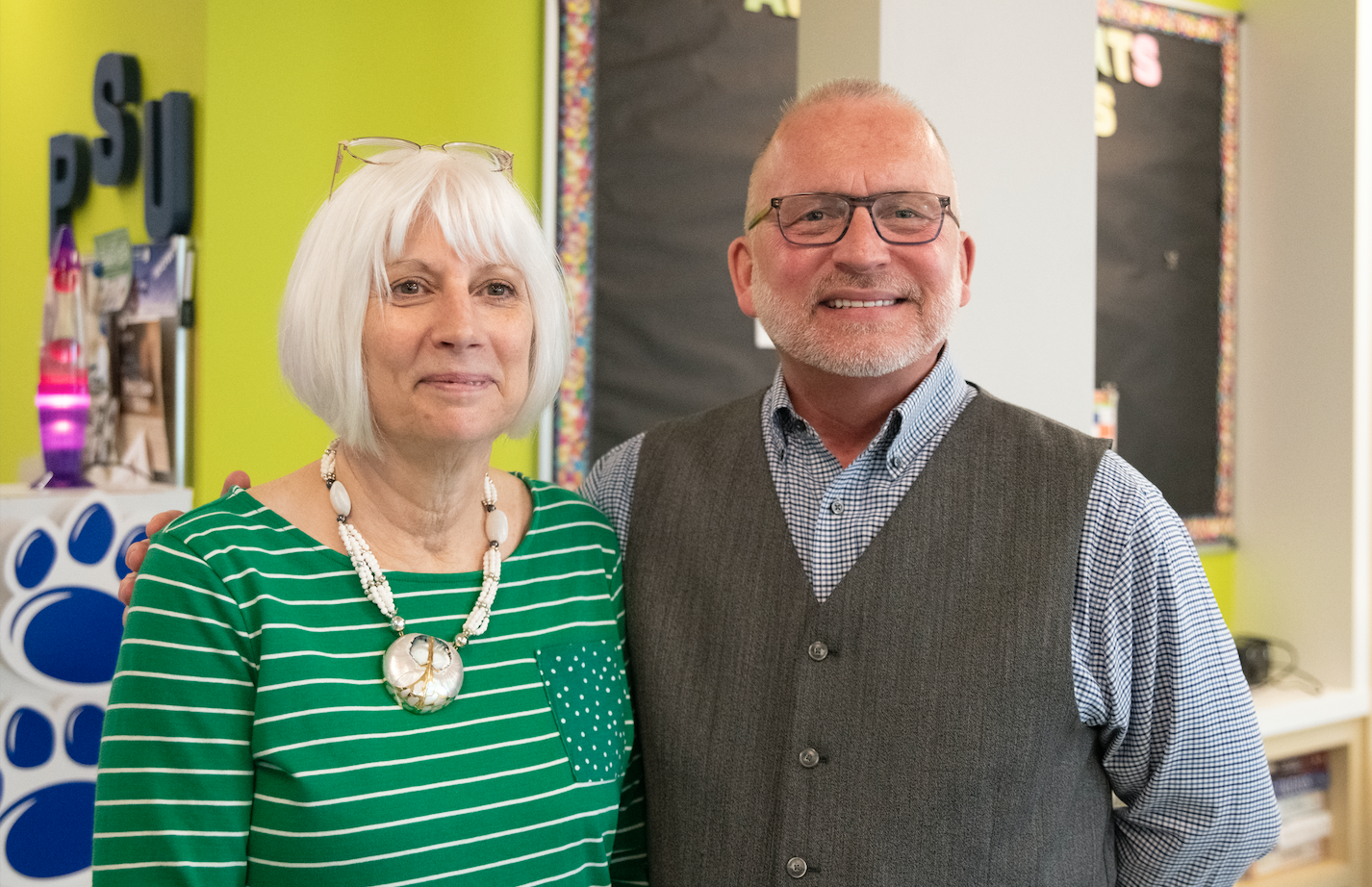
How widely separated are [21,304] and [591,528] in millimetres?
2757

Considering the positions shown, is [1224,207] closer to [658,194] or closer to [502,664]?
[658,194]

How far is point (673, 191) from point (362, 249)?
1.71 meters

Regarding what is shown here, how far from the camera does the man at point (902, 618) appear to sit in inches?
51.2

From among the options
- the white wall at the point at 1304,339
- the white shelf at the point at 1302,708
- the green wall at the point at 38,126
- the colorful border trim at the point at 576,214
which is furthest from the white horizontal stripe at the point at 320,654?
the white wall at the point at 1304,339

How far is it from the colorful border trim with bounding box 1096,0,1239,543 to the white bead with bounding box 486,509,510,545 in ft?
9.09

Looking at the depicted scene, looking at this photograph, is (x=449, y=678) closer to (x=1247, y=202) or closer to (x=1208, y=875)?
(x=1208, y=875)

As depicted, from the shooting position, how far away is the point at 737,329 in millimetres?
2957

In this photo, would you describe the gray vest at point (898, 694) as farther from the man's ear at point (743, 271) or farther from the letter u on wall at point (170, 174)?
the letter u on wall at point (170, 174)

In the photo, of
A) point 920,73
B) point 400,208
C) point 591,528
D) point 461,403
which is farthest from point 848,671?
point 920,73

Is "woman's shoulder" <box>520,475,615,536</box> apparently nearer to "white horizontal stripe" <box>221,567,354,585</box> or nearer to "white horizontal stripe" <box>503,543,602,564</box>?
"white horizontal stripe" <box>503,543,602,564</box>

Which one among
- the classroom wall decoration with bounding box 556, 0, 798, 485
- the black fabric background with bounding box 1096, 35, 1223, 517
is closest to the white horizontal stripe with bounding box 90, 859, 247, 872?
the classroom wall decoration with bounding box 556, 0, 798, 485

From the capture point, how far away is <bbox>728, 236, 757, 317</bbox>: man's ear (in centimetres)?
158

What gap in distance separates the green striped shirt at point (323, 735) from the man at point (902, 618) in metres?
0.17

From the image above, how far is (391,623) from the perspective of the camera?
1256 millimetres
